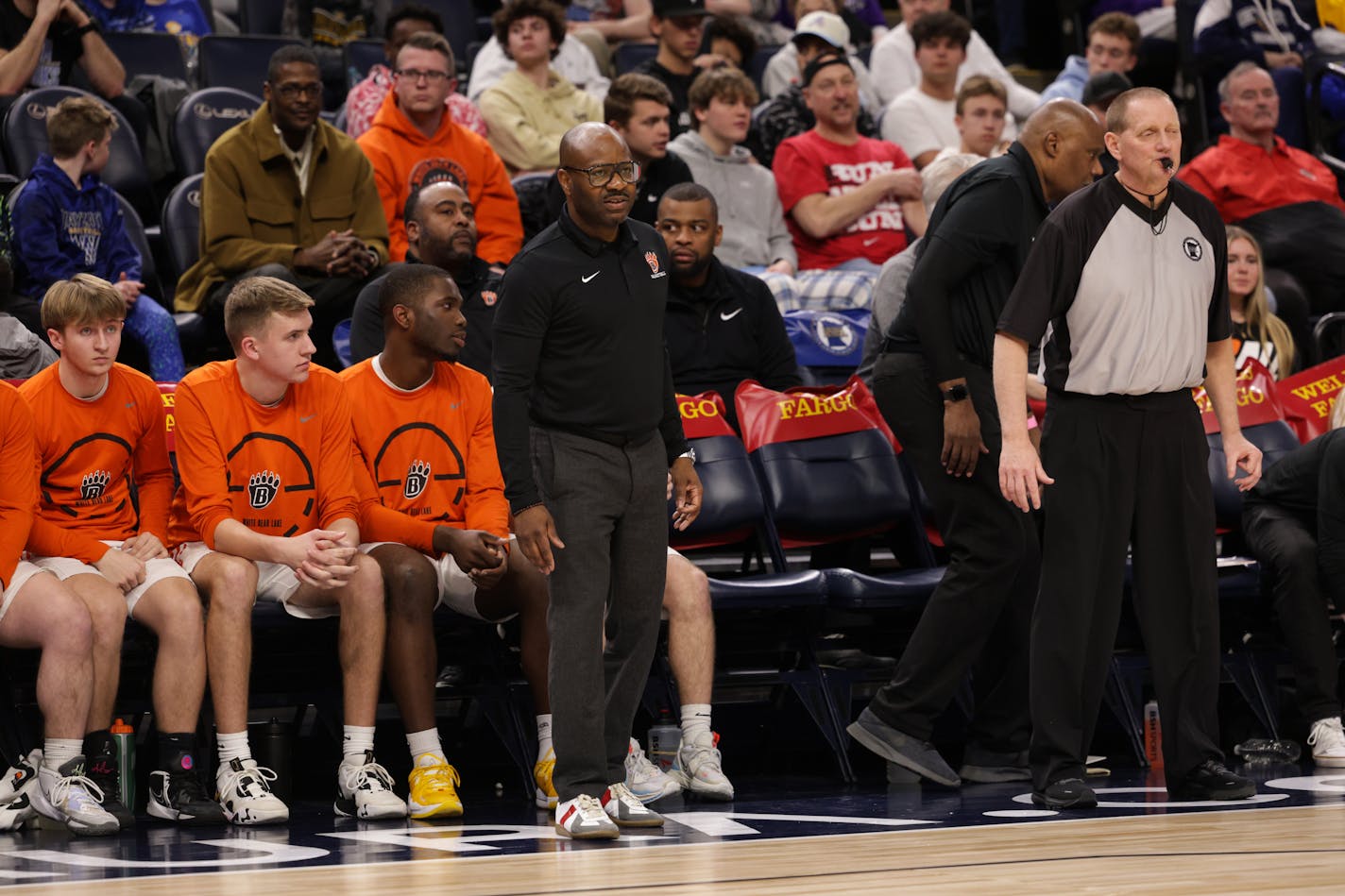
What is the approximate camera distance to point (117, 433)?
17.4 feet

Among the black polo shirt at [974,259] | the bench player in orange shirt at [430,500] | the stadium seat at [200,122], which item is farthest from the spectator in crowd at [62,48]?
the black polo shirt at [974,259]

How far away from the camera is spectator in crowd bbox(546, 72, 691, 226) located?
7477 millimetres

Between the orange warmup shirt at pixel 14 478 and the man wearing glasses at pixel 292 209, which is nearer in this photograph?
the orange warmup shirt at pixel 14 478

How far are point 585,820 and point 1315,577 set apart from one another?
9.22 feet

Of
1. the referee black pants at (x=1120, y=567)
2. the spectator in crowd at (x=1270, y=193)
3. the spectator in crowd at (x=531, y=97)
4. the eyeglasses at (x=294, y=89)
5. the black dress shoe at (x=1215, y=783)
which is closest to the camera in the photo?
the referee black pants at (x=1120, y=567)

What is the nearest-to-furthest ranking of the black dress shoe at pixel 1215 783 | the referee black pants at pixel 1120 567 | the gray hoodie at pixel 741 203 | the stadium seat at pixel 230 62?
1. the referee black pants at pixel 1120 567
2. the black dress shoe at pixel 1215 783
3. the gray hoodie at pixel 741 203
4. the stadium seat at pixel 230 62

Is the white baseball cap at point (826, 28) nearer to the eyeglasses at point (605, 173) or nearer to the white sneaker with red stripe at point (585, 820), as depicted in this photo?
the eyeglasses at point (605, 173)

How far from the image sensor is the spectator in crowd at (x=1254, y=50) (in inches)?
400

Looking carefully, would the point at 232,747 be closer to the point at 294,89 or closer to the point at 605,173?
the point at 605,173

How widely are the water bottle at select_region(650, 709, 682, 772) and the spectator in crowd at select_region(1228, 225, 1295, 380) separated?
327cm

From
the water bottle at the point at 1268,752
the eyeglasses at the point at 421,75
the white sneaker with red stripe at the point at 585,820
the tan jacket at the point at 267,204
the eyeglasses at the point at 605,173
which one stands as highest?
the eyeglasses at the point at 421,75

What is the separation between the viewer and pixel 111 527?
5340mm

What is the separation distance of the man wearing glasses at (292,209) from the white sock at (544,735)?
2159mm

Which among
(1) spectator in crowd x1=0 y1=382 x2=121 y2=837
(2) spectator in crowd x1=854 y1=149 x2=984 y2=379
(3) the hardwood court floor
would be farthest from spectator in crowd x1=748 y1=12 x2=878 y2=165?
(3) the hardwood court floor
